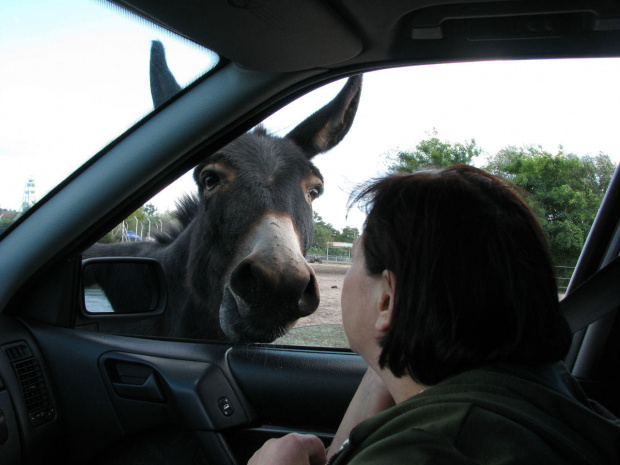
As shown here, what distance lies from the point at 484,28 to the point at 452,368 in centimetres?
125

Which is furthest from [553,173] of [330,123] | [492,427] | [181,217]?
[181,217]

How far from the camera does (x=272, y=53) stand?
70.9 inches

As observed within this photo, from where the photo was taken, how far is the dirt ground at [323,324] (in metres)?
2.18

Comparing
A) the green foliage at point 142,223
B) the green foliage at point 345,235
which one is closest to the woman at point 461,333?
the green foliage at point 345,235

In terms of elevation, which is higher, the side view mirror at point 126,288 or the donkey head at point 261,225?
the donkey head at point 261,225

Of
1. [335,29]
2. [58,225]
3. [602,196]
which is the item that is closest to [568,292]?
[602,196]

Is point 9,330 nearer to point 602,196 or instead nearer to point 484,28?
point 484,28

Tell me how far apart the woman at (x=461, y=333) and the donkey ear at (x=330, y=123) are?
3.54ft

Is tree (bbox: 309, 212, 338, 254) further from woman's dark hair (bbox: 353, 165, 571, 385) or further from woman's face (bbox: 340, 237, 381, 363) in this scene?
woman's dark hair (bbox: 353, 165, 571, 385)

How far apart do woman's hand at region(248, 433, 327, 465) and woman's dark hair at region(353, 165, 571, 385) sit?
353 millimetres

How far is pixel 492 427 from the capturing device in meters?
0.81

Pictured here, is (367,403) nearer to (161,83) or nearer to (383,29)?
(383,29)

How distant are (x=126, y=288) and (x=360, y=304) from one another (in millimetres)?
1907

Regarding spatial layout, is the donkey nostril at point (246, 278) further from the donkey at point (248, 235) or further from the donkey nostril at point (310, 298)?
the donkey nostril at point (310, 298)
